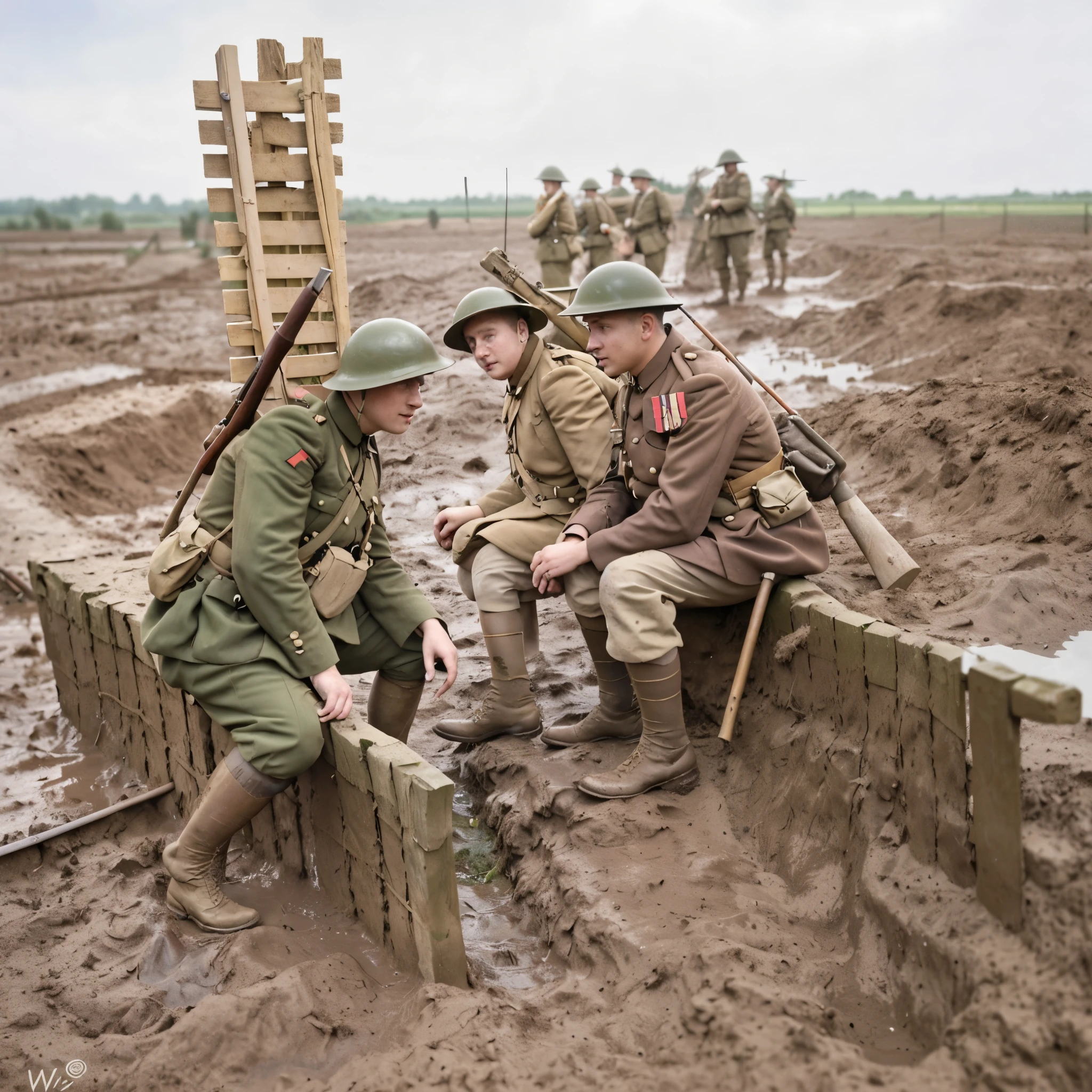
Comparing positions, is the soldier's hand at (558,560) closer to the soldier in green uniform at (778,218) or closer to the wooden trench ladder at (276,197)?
the wooden trench ladder at (276,197)

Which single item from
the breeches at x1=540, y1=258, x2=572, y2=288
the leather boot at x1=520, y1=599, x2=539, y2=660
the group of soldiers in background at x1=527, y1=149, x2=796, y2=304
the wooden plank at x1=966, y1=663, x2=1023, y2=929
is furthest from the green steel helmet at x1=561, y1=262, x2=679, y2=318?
the group of soldiers in background at x1=527, y1=149, x2=796, y2=304

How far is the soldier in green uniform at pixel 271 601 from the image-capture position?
349 cm

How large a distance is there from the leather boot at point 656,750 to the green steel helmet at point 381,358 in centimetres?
131

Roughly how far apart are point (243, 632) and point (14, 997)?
133 centimetres

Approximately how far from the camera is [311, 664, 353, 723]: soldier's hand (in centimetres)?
356

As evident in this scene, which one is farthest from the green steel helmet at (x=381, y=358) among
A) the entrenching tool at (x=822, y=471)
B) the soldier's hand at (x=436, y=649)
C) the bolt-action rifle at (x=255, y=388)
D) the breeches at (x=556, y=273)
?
the breeches at (x=556, y=273)

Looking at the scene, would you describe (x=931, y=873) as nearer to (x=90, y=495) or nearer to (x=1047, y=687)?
(x=1047, y=687)

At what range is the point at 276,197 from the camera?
5230mm

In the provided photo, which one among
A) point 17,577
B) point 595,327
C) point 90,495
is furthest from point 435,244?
point 595,327

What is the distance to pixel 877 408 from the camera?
7.58 meters

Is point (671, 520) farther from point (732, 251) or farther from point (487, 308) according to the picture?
point (732, 251)

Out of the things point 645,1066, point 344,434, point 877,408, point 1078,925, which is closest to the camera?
point 1078,925

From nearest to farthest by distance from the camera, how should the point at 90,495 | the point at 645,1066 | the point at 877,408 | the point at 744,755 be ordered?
the point at 645,1066
the point at 744,755
the point at 877,408
the point at 90,495

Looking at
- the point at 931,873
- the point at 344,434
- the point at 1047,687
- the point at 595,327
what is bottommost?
the point at 931,873
